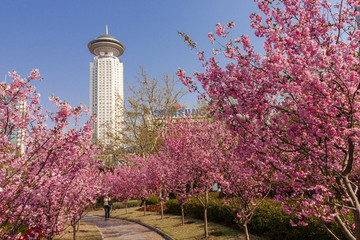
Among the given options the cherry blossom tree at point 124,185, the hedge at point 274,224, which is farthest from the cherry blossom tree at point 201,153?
the cherry blossom tree at point 124,185

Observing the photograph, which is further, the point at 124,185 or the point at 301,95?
the point at 124,185

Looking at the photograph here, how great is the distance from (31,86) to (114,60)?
200 metres

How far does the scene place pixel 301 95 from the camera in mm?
4332

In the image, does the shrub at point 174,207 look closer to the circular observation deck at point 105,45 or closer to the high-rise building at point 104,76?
the high-rise building at point 104,76

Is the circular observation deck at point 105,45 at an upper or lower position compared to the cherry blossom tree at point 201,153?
upper

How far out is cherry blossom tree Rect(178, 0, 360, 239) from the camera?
12.5 ft

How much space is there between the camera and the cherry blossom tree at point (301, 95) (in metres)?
3.80

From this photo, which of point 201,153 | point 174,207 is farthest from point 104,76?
point 201,153

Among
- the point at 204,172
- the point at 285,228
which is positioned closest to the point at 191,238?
the point at 204,172

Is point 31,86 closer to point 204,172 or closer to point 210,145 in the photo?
point 210,145

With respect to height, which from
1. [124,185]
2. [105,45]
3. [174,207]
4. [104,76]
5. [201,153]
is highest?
[105,45]

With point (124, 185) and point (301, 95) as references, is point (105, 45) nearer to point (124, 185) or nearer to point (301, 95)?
point (124, 185)

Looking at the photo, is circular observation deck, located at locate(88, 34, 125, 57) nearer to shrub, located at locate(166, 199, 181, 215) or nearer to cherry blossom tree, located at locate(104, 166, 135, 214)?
cherry blossom tree, located at locate(104, 166, 135, 214)

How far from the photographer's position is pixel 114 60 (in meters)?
196
